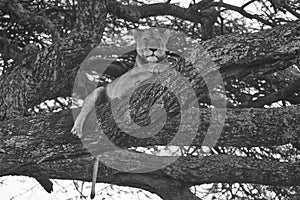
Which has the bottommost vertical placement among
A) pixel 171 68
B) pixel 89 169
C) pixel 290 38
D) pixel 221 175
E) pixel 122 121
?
pixel 89 169

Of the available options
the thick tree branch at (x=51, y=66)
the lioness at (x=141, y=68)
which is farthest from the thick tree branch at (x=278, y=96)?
the thick tree branch at (x=51, y=66)

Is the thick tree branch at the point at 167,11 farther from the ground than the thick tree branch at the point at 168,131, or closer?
farther from the ground

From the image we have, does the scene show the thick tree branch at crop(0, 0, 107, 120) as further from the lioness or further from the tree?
the lioness

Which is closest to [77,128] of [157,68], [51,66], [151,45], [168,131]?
[168,131]

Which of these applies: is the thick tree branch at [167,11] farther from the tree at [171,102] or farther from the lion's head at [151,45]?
the lion's head at [151,45]

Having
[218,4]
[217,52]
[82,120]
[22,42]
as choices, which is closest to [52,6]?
[22,42]

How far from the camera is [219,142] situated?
3826 millimetres

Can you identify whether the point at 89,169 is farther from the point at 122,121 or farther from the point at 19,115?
the point at 122,121

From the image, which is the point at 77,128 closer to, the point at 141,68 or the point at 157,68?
the point at 157,68

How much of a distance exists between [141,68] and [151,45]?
266 mm

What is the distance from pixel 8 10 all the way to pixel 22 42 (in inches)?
19.9

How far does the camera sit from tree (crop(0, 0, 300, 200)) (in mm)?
2887

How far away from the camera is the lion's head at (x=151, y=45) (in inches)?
160

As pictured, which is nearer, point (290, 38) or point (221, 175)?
point (290, 38)
